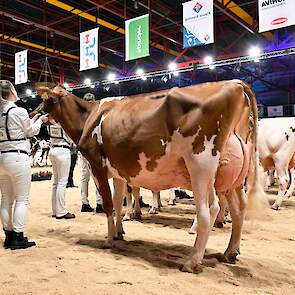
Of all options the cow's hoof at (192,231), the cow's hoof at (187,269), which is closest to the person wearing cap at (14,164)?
the cow's hoof at (187,269)

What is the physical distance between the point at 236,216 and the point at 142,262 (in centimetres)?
99

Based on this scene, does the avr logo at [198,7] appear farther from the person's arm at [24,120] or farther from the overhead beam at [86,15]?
the person's arm at [24,120]

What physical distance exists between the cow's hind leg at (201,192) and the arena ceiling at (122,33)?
29.4 ft

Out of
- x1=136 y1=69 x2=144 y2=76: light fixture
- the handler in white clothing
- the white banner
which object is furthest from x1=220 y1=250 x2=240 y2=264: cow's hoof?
the white banner

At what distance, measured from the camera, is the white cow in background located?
6469 millimetres

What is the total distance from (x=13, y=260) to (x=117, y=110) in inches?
70.7

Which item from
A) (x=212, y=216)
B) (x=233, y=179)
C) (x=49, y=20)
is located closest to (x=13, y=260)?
(x=212, y=216)

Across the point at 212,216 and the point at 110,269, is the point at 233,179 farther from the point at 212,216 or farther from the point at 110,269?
the point at 110,269

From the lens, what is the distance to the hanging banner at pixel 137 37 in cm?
979

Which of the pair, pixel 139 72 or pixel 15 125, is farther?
pixel 139 72

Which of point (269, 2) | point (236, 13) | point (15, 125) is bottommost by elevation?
point (15, 125)

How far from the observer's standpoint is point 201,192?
3.03 metres

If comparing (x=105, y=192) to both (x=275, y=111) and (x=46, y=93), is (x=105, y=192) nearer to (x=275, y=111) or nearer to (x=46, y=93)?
(x=46, y=93)

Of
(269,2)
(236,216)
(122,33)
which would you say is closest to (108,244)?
(236,216)
